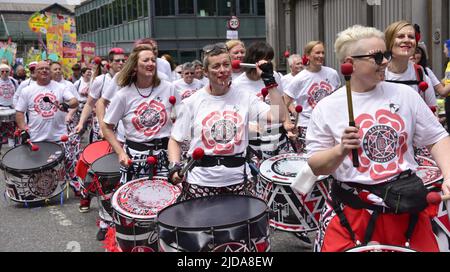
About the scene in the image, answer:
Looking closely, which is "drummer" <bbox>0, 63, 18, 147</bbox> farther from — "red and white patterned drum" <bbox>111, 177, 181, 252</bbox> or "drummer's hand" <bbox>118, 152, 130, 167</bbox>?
"red and white patterned drum" <bbox>111, 177, 181, 252</bbox>

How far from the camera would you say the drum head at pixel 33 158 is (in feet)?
22.6

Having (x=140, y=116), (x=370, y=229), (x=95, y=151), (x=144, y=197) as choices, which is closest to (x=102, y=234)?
(x=95, y=151)

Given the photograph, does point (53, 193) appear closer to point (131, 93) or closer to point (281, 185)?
point (131, 93)

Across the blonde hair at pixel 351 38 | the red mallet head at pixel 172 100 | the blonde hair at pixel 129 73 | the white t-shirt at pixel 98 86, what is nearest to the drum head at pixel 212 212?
the blonde hair at pixel 351 38

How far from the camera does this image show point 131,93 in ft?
15.9

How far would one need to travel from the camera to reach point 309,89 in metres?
6.58

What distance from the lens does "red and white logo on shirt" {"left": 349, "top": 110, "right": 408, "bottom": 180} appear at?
8.60ft

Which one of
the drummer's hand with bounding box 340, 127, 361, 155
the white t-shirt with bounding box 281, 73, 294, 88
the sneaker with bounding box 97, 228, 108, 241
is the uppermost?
the white t-shirt with bounding box 281, 73, 294, 88

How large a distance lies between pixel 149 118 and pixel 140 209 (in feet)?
3.74

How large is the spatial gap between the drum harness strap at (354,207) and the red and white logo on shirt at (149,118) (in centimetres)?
239

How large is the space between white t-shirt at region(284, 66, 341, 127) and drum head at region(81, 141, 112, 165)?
2.25m

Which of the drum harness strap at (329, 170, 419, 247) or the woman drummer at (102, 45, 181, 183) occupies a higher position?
the woman drummer at (102, 45, 181, 183)

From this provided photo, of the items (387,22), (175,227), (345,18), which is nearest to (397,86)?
(175,227)

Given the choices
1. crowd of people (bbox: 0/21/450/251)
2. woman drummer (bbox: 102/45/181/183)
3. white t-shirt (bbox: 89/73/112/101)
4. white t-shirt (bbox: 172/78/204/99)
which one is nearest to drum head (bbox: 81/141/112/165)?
crowd of people (bbox: 0/21/450/251)
